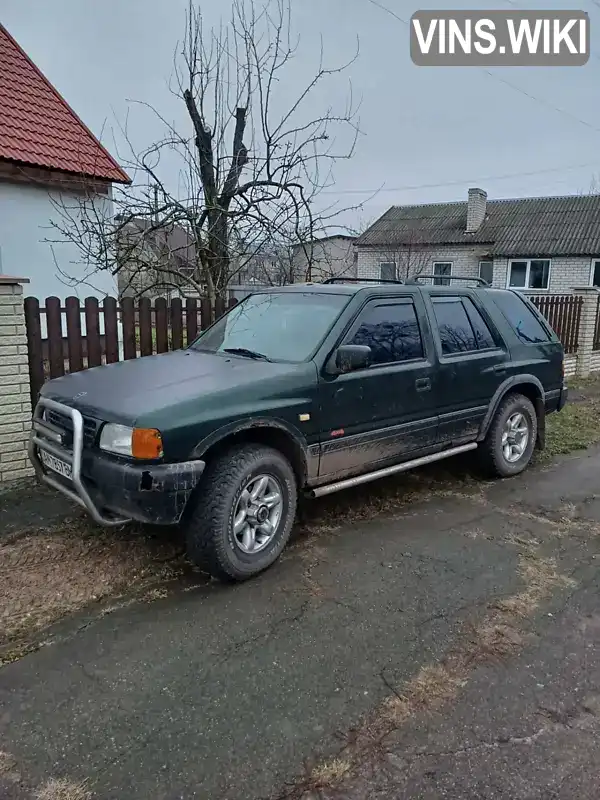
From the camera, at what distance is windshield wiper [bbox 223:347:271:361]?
4.13 meters

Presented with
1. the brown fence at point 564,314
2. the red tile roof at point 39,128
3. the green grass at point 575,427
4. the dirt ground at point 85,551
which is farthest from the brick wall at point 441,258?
the dirt ground at point 85,551

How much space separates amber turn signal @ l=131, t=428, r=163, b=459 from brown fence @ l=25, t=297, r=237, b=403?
8.74 feet

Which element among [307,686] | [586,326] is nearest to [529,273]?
[586,326]

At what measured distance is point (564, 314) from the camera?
1159 cm

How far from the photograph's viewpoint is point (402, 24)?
8602 millimetres

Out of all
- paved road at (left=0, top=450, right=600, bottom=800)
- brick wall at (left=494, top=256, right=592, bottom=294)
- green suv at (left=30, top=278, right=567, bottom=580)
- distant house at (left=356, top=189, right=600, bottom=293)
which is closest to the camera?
paved road at (left=0, top=450, right=600, bottom=800)

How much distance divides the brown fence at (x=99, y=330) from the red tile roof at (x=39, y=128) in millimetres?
4856

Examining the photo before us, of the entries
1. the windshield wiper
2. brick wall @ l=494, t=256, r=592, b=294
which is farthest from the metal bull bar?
brick wall @ l=494, t=256, r=592, b=294

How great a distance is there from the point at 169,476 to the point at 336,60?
6.20 m

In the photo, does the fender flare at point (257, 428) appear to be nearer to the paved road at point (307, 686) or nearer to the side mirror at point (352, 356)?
the side mirror at point (352, 356)

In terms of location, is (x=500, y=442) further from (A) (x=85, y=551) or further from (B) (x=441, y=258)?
(B) (x=441, y=258)

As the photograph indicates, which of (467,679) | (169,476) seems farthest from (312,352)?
(467,679)

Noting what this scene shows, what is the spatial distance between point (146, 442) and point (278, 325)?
1738 mm

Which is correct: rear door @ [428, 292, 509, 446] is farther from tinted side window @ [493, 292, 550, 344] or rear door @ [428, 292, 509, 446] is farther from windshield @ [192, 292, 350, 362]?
windshield @ [192, 292, 350, 362]
